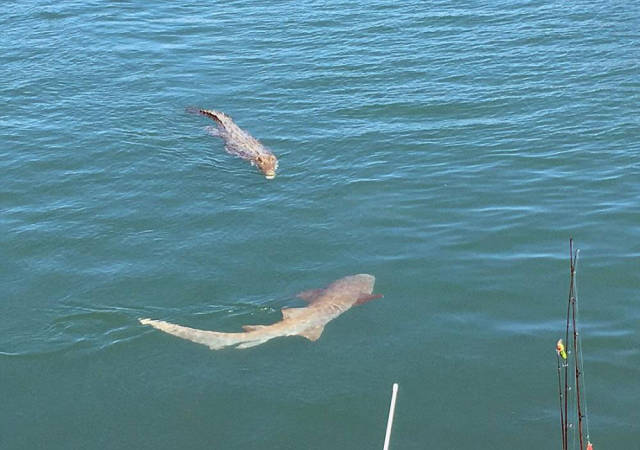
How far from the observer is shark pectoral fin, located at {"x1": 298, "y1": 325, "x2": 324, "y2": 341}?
51.9ft

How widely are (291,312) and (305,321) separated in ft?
1.21

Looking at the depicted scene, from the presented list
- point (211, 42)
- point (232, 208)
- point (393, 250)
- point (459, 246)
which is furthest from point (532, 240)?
point (211, 42)

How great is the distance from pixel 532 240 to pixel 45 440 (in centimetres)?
1014

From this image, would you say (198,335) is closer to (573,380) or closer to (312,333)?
(312,333)

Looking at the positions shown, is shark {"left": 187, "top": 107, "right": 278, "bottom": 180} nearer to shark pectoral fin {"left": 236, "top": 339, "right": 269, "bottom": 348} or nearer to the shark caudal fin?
the shark caudal fin

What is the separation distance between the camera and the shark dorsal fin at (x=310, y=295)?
1680cm

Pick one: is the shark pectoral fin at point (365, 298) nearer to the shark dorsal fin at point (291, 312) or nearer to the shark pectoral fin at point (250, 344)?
the shark dorsal fin at point (291, 312)

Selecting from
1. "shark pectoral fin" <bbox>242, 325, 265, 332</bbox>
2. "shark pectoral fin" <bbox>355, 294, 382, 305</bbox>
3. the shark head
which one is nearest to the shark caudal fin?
"shark pectoral fin" <bbox>242, 325, 265, 332</bbox>

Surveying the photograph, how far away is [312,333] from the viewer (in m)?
15.9

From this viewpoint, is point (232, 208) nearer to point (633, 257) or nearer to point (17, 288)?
point (17, 288)

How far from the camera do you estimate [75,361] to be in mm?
15469

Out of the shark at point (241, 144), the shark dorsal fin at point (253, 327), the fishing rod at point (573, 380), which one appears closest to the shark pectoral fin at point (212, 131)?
the shark at point (241, 144)

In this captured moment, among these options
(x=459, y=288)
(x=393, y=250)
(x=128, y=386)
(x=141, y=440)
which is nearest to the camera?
(x=141, y=440)

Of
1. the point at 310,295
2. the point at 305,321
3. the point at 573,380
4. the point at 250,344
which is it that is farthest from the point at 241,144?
the point at 573,380
